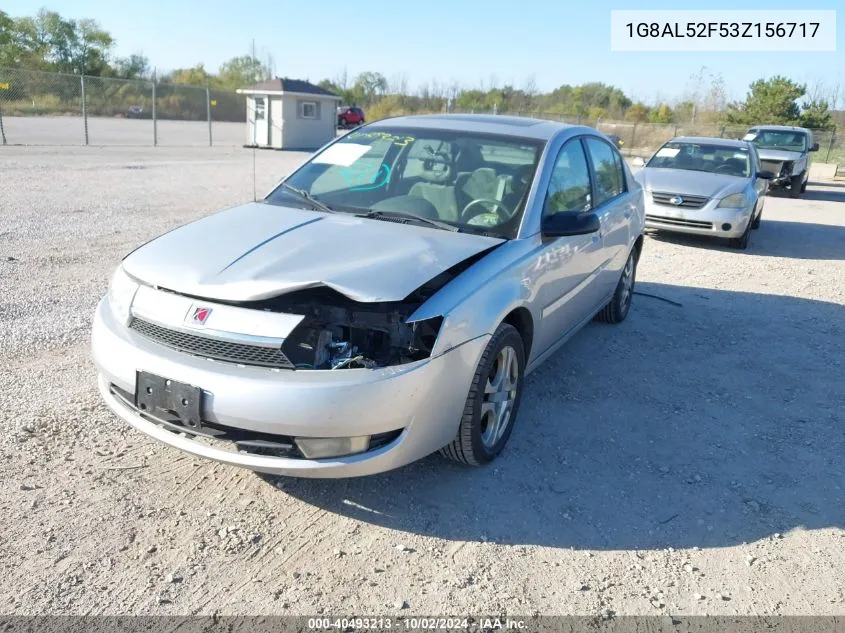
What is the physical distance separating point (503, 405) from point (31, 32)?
57001 millimetres

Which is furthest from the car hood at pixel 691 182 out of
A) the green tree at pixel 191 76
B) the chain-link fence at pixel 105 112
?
the green tree at pixel 191 76

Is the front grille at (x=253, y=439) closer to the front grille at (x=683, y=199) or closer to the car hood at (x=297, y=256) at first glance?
the car hood at (x=297, y=256)

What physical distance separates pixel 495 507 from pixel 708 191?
843 centimetres

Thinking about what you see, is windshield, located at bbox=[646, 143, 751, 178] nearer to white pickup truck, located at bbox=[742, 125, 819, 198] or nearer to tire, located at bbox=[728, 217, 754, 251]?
tire, located at bbox=[728, 217, 754, 251]

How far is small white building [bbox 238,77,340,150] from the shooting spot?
2552cm

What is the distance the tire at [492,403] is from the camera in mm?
3283

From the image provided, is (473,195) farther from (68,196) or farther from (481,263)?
(68,196)

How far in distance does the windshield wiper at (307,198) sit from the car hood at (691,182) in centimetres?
743

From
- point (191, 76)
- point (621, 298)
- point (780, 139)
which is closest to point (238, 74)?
point (191, 76)

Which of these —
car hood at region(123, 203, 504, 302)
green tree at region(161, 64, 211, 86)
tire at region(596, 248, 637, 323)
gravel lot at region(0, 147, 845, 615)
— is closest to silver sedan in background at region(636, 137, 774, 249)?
tire at region(596, 248, 637, 323)

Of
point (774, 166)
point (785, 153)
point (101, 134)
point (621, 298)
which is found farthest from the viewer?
point (101, 134)

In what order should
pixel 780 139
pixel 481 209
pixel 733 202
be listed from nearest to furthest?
pixel 481 209 < pixel 733 202 < pixel 780 139

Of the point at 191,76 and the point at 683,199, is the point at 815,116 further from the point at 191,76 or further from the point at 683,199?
the point at 191,76

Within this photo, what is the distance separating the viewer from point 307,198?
429 cm
